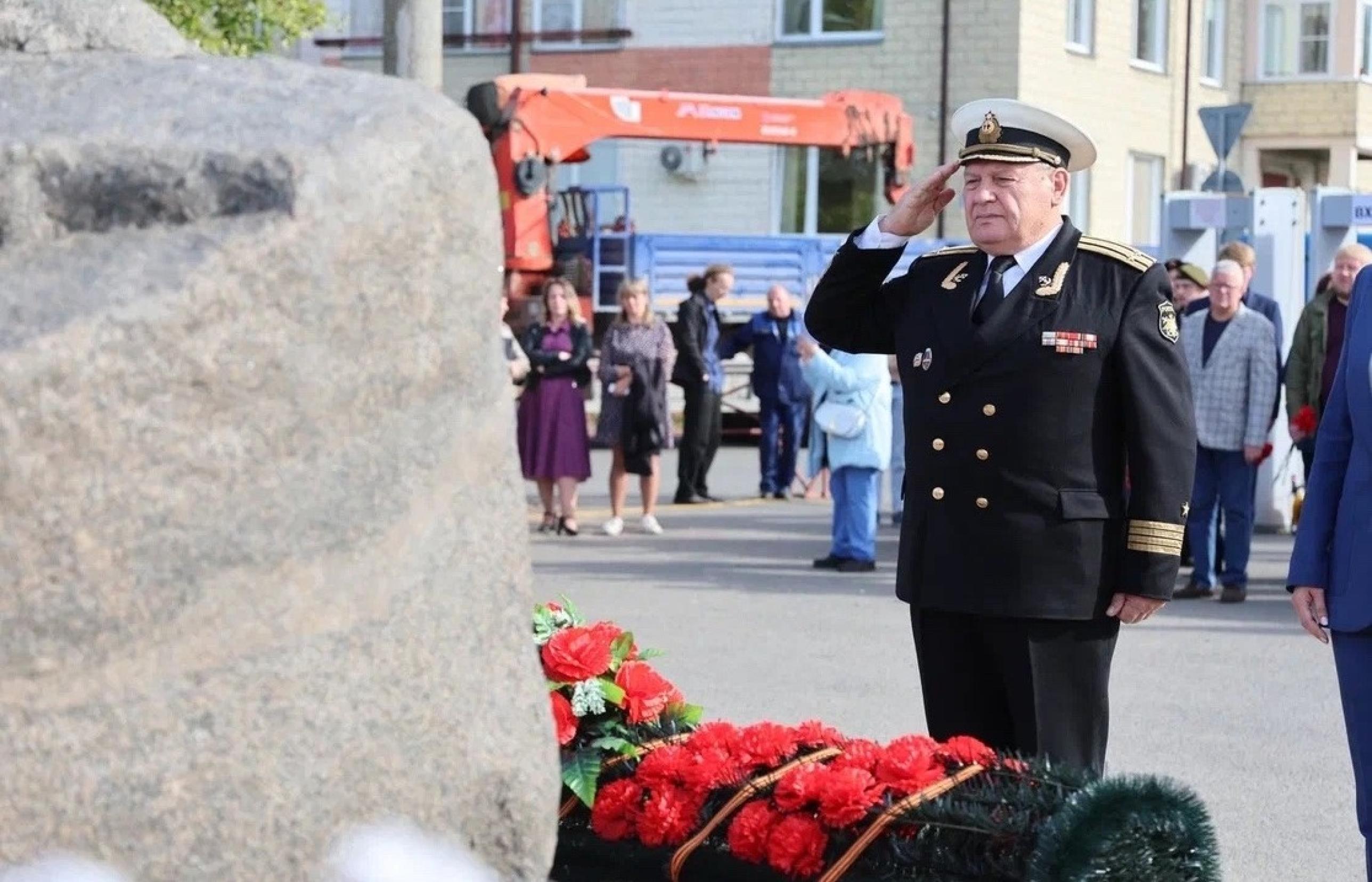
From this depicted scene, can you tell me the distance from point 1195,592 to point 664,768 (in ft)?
27.4

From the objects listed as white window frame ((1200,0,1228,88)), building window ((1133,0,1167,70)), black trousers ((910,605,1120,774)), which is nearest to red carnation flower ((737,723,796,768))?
black trousers ((910,605,1120,774))

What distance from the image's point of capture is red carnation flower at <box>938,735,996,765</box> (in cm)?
431

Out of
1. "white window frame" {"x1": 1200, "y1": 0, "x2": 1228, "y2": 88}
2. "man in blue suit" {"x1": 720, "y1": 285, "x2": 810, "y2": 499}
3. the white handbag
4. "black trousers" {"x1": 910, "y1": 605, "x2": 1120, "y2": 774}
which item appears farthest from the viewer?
"white window frame" {"x1": 1200, "y1": 0, "x2": 1228, "y2": 88}

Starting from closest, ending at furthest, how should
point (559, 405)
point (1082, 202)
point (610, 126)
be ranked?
1. point (559, 405)
2. point (610, 126)
3. point (1082, 202)

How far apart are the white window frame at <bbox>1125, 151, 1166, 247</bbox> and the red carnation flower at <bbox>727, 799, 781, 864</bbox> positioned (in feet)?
93.9

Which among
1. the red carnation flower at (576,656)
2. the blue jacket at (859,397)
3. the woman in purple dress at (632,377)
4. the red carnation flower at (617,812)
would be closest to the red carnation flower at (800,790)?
the red carnation flower at (617,812)

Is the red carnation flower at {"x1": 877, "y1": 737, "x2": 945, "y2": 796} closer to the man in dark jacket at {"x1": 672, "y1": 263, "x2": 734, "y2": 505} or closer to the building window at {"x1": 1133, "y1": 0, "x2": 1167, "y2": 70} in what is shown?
the man in dark jacket at {"x1": 672, "y1": 263, "x2": 734, "y2": 505}

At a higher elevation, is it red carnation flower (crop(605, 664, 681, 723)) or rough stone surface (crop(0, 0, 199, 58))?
rough stone surface (crop(0, 0, 199, 58))

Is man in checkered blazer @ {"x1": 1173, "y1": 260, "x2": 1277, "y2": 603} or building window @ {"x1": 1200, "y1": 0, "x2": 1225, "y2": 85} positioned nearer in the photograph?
man in checkered blazer @ {"x1": 1173, "y1": 260, "x2": 1277, "y2": 603}

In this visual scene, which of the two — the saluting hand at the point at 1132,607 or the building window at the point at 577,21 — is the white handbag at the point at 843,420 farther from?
the building window at the point at 577,21

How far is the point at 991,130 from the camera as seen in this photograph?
4.76 meters

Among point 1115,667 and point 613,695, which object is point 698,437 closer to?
point 1115,667

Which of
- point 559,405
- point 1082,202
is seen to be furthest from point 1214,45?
point 559,405

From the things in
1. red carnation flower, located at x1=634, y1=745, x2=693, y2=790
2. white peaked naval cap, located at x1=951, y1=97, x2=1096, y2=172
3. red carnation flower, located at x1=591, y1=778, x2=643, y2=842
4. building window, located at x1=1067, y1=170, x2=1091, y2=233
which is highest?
building window, located at x1=1067, y1=170, x2=1091, y2=233
